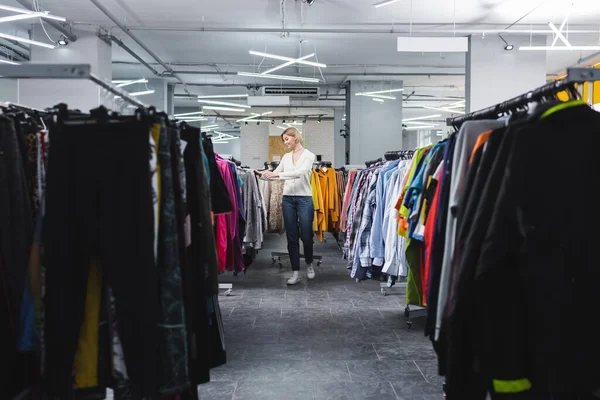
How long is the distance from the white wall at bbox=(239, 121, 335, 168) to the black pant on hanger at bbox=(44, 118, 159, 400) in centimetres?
1717

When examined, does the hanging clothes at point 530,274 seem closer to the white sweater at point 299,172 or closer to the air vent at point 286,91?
the white sweater at point 299,172

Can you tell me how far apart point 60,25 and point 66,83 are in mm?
930

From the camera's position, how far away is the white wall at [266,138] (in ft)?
61.4

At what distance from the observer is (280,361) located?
324 cm

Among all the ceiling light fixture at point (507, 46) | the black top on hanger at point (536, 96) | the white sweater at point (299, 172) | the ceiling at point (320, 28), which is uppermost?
the ceiling at point (320, 28)

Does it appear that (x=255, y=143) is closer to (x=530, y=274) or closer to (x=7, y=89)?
(x=7, y=89)

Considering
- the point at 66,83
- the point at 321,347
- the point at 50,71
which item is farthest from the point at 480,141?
the point at 66,83

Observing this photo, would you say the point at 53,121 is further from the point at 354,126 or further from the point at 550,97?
the point at 354,126

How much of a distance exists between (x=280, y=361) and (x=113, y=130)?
6.91ft

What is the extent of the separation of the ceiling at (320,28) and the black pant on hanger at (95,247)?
6719 mm

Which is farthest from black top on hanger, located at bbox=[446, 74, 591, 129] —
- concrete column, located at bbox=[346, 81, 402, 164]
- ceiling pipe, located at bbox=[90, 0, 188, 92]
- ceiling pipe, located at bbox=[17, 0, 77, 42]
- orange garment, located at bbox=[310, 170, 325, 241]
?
concrete column, located at bbox=[346, 81, 402, 164]

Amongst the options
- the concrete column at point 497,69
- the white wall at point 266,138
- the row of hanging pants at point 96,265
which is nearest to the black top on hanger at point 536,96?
the row of hanging pants at point 96,265

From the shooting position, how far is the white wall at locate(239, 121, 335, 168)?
18.7m

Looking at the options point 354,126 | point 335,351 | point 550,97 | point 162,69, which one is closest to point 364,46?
point 354,126
